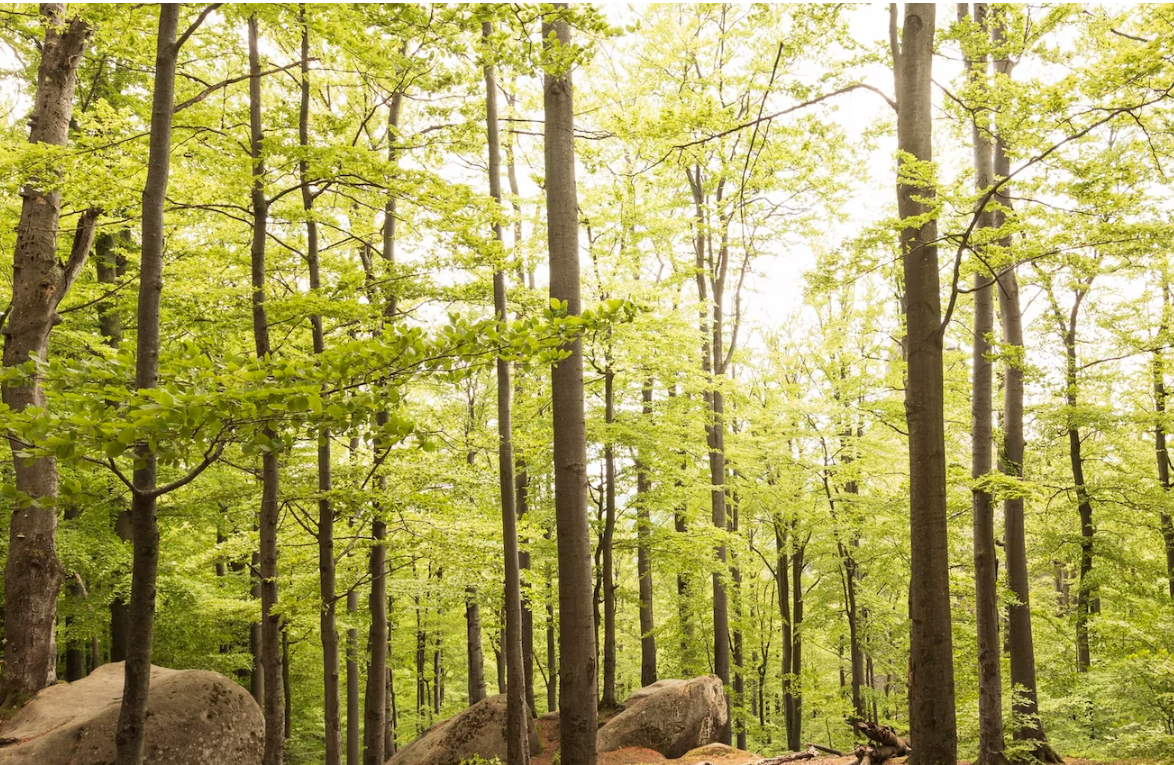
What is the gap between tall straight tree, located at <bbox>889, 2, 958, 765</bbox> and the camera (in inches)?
212

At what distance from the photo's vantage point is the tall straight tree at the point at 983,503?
7.03 metres

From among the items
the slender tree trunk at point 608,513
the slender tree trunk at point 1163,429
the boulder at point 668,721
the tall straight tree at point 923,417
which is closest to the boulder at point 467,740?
the boulder at point 668,721

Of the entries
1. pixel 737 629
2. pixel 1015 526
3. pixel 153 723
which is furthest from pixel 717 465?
pixel 153 723

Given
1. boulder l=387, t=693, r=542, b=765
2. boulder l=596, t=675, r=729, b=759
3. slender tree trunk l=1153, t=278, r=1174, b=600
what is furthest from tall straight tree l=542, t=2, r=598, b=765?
slender tree trunk l=1153, t=278, r=1174, b=600

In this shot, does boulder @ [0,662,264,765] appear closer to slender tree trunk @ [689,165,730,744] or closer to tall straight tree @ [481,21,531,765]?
tall straight tree @ [481,21,531,765]

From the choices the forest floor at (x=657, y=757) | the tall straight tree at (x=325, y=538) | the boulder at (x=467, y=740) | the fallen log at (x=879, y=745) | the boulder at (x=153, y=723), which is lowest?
the forest floor at (x=657, y=757)

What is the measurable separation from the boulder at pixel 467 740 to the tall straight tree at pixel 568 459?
20.5 feet

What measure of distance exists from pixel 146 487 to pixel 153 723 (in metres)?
5.28

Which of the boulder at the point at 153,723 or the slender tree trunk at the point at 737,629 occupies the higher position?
the boulder at the point at 153,723

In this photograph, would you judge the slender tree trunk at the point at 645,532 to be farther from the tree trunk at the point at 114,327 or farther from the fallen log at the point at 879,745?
the tree trunk at the point at 114,327

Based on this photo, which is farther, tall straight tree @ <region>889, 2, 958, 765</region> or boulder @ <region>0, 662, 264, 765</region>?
boulder @ <region>0, 662, 264, 765</region>

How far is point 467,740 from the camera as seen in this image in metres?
10.6

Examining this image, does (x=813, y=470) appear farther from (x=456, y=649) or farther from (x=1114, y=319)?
(x=456, y=649)

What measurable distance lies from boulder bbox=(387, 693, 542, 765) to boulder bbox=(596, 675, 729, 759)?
56.4 inches
